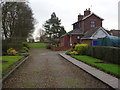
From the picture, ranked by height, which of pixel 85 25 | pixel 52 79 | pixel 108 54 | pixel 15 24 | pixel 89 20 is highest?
pixel 89 20

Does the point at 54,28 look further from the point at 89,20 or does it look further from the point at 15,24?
the point at 15,24

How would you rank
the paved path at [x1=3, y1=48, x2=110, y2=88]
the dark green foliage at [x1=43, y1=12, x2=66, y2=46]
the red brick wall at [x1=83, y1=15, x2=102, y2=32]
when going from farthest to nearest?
the dark green foliage at [x1=43, y1=12, x2=66, y2=46], the red brick wall at [x1=83, y1=15, x2=102, y2=32], the paved path at [x1=3, y1=48, x2=110, y2=88]

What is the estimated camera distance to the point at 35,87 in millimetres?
7211

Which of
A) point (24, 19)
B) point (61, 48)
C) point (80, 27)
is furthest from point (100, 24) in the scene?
point (24, 19)

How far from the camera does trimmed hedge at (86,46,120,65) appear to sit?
1414 centimetres

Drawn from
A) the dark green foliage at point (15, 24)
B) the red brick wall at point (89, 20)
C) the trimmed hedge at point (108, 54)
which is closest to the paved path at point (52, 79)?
the trimmed hedge at point (108, 54)

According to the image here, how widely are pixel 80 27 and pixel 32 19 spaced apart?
16456mm

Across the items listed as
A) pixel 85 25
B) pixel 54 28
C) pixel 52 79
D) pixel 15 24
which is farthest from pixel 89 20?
pixel 52 79

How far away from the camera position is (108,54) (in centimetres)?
1608

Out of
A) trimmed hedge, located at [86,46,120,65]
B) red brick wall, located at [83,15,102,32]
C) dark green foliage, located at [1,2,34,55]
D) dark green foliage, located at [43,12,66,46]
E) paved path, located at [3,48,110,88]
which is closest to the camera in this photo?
paved path, located at [3,48,110,88]

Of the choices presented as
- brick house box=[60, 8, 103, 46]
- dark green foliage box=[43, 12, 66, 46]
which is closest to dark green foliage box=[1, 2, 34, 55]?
brick house box=[60, 8, 103, 46]

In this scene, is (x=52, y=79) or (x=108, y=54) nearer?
(x=52, y=79)

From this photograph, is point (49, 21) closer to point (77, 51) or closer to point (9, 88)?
point (77, 51)

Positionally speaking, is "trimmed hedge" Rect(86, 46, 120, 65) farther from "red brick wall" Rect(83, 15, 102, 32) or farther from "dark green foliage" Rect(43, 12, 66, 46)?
"dark green foliage" Rect(43, 12, 66, 46)
